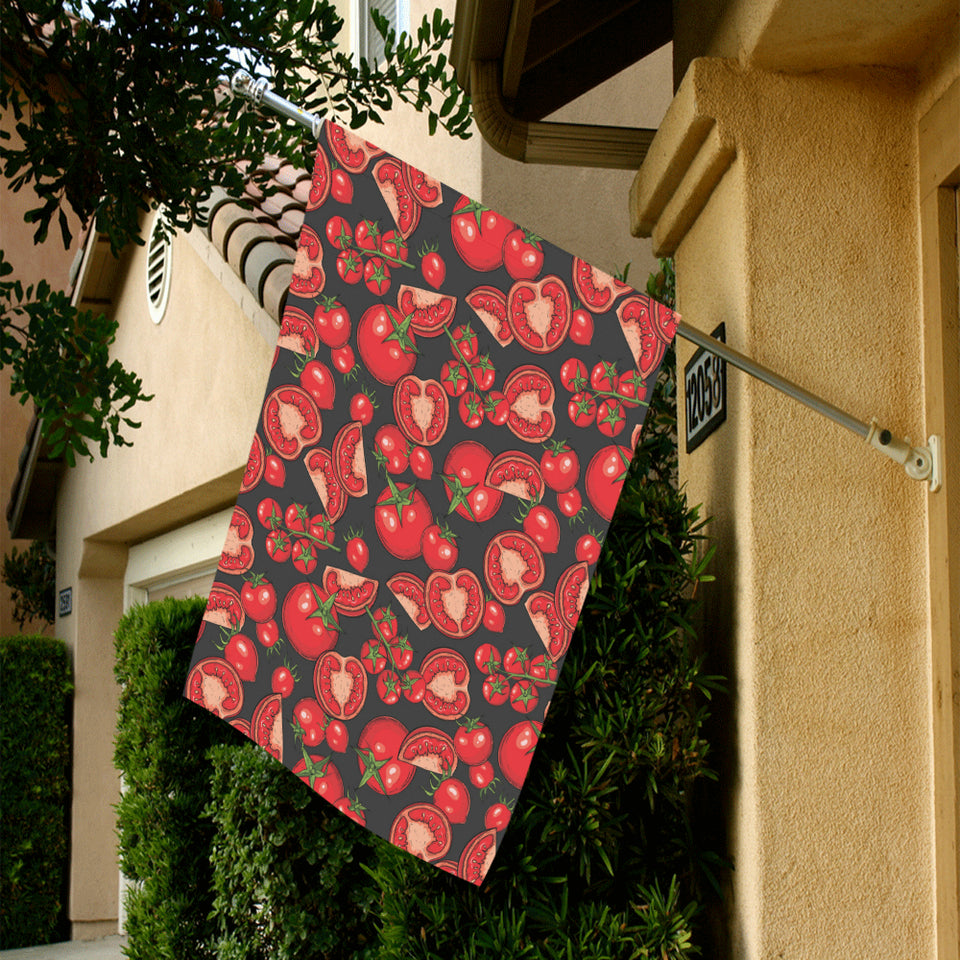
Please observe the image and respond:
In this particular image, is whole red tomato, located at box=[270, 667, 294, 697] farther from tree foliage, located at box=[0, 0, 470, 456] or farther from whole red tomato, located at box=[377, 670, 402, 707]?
tree foliage, located at box=[0, 0, 470, 456]

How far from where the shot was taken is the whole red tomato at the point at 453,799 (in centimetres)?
252

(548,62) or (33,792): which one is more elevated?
(548,62)

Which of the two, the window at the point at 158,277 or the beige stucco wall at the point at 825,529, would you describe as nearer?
the beige stucco wall at the point at 825,529

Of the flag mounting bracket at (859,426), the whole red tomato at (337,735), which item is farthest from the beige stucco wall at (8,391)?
the flag mounting bracket at (859,426)

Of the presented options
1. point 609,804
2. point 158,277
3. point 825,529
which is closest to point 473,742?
point 609,804

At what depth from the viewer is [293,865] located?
4312mm

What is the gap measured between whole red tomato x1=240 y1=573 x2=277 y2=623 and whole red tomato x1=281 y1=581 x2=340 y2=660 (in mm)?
41

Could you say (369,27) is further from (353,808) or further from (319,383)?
(353,808)

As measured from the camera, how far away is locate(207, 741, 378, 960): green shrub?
4230 mm

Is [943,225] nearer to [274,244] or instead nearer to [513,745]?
[513,745]

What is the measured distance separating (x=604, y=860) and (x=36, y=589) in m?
10.7

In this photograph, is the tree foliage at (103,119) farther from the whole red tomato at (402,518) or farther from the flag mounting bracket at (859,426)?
the flag mounting bracket at (859,426)

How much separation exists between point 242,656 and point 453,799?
2.33 feet

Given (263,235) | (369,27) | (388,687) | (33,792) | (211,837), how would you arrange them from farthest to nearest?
(33,792), (369,27), (263,235), (211,837), (388,687)
